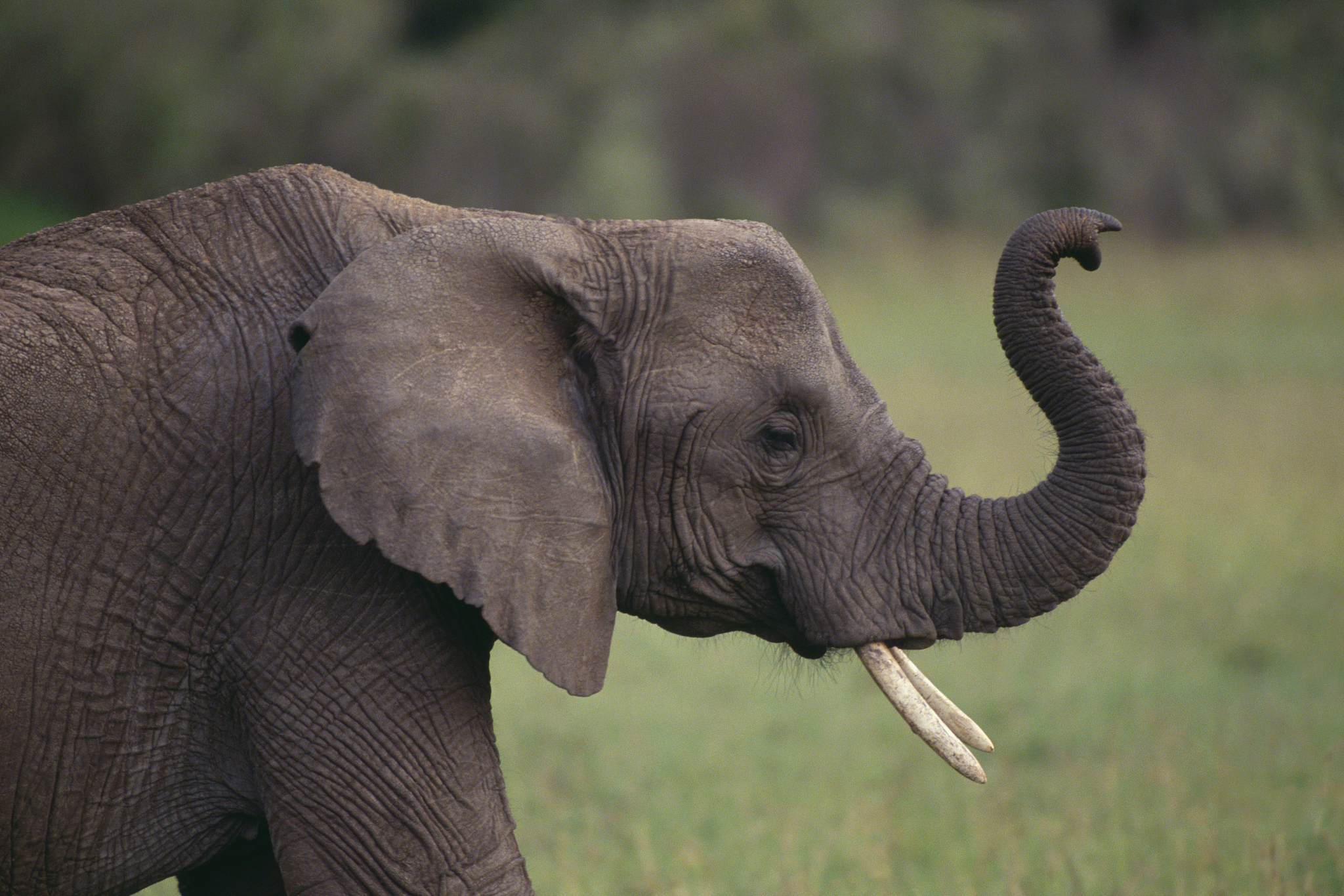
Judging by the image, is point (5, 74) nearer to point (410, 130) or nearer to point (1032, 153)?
point (410, 130)

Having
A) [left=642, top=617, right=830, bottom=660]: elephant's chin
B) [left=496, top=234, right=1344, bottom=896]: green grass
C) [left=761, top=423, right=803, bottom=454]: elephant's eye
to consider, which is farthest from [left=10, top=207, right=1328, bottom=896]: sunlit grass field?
[left=761, top=423, right=803, bottom=454]: elephant's eye

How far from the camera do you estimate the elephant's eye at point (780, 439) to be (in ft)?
10.4

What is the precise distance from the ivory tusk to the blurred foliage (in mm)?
22752

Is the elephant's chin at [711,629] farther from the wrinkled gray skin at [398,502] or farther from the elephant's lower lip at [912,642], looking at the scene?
the elephant's lower lip at [912,642]

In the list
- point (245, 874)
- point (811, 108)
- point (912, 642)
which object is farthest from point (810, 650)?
point (811, 108)

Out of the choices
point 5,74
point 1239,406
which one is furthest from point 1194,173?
point 5,74

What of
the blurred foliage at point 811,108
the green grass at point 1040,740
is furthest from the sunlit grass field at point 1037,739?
the blurred foliage at point 811,108

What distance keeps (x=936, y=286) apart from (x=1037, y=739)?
1906 cm

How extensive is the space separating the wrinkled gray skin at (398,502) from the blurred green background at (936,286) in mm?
595

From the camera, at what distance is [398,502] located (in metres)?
2.87

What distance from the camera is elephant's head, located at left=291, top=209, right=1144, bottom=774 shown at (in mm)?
2916

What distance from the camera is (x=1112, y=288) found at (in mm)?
23656

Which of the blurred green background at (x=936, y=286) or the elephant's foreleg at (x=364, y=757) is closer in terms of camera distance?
the elephant's foreleg at (x=364, y=757)

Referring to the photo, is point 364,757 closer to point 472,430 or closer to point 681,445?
point 472,430
